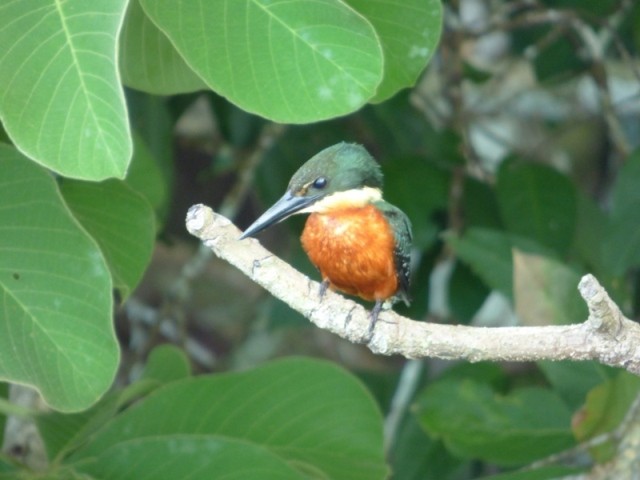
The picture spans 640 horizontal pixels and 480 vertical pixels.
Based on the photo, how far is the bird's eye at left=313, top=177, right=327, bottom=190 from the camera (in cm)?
156

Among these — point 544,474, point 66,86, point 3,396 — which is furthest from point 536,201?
point 66,86

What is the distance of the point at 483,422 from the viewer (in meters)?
2.67

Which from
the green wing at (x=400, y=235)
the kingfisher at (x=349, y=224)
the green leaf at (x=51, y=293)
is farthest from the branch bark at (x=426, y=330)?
the green leaf at (x=51, y=293)

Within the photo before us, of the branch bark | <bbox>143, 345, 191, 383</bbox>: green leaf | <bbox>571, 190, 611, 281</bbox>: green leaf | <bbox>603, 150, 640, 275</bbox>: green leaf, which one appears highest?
the branch bark

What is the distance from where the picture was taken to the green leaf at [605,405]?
250 cm

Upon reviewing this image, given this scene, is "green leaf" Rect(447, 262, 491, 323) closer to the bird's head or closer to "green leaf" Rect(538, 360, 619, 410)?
"green leaf" Rect(538, 360, 619, 410)

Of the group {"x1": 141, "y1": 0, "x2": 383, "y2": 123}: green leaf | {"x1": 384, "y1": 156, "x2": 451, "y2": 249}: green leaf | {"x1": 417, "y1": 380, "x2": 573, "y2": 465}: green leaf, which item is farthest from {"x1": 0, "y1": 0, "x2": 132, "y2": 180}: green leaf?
{"x1": 384, "y1": 156, "x2": 451, "y2": 249}: green leaf

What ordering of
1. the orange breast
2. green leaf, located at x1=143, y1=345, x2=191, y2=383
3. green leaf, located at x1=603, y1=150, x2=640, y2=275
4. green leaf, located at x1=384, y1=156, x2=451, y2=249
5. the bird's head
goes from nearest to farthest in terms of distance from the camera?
the bird's head < the orange breast < green leaf, located at x1=143, y1=345, x2=191, y2=383 < green leaf, located at x1=603, y1=150, x2=640, y2=275 < green leaf, located at x1=384, y1=156, x2=451, y2=249

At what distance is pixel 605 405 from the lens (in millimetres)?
2514

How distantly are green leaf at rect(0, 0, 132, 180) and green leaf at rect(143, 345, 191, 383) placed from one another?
46.5 inches

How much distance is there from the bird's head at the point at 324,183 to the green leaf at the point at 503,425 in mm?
1180

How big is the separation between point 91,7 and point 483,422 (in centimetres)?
151

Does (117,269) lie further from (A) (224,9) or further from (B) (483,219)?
(B) (483,219)

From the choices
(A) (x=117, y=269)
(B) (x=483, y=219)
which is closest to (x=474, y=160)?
(B) (x=483, y=219)
